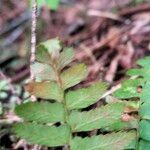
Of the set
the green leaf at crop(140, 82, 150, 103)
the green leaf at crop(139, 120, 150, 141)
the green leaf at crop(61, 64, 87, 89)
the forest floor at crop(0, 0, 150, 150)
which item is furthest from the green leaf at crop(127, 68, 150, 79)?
the forest floor at crop(0, 0, 150, 150)

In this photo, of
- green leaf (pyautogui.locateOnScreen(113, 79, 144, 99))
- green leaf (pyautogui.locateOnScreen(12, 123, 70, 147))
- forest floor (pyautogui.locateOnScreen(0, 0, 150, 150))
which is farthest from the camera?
forest floor (pyautogui.locateOnScreen(0, 0, 150, 150))

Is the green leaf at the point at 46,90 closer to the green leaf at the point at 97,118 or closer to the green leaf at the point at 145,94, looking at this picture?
the green leaf at the point at 97,118

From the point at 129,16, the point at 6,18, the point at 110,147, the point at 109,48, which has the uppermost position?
the point at 6,18

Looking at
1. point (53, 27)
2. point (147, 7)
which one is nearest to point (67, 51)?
point (147, 7)

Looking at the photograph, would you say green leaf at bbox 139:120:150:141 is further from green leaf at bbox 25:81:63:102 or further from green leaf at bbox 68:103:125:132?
green leaf at bbox 25:81:63:102

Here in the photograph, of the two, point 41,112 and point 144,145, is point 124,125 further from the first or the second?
point 41,112

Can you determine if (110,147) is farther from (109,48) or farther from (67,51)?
(109,48)
